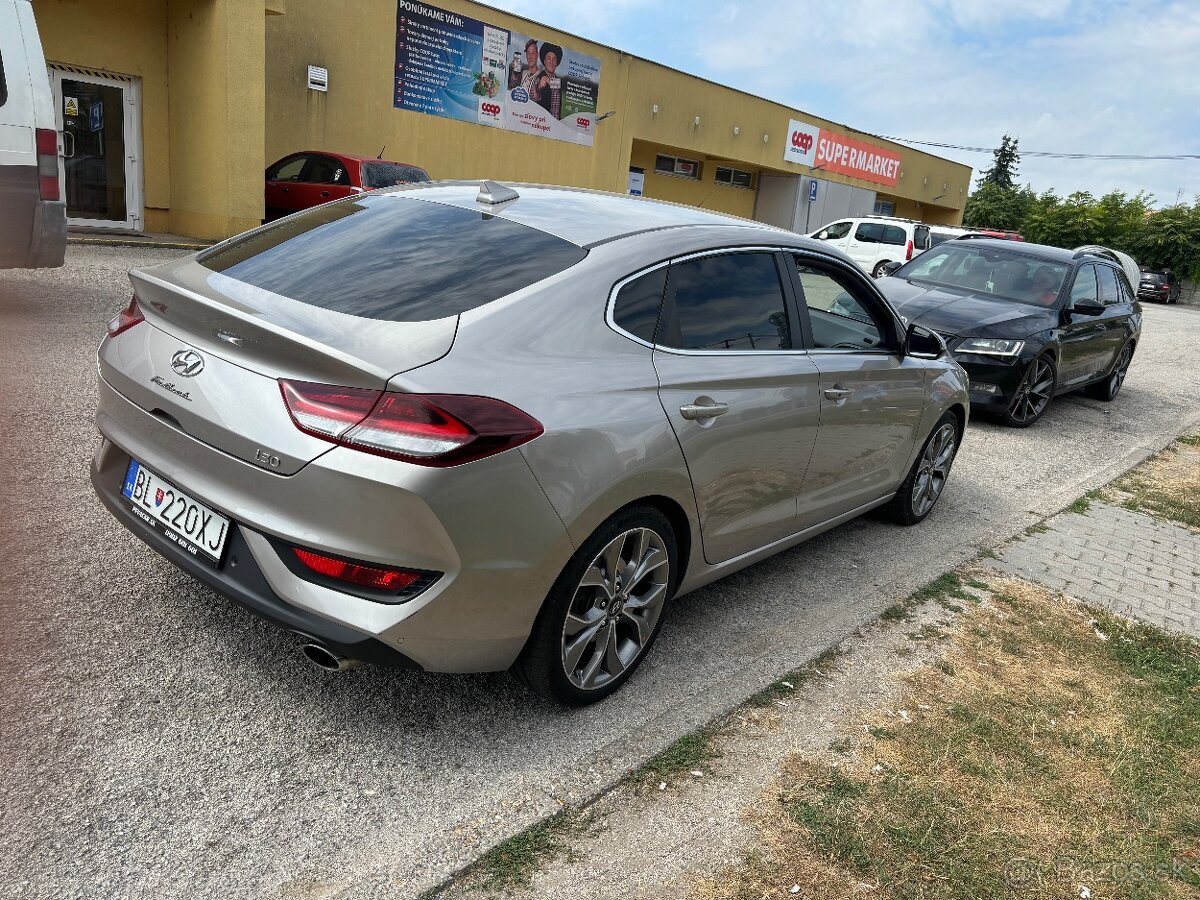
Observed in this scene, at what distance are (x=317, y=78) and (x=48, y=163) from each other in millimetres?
11207

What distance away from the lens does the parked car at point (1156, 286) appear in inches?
1567

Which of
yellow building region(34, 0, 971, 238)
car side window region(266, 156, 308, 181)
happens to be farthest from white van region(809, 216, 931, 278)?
car side window region(266, 156, 308, 181)

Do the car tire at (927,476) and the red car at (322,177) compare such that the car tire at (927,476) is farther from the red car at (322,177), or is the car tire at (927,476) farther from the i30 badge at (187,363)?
the red car at (322,177)

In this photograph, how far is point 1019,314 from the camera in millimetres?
8617

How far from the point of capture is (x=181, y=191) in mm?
14594

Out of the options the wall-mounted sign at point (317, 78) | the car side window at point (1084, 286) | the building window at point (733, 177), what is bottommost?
the car side window at point (1084, 286)

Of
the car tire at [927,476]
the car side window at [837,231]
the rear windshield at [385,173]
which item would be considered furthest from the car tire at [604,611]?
the car side window at [837,231]

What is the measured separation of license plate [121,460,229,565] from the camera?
8.55ft

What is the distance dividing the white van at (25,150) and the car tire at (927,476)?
6.44m

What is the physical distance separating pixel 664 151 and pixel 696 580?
86.2 feet

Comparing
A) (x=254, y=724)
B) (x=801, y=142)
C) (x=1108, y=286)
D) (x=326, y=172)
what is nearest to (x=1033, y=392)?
(x=1108, y=286)

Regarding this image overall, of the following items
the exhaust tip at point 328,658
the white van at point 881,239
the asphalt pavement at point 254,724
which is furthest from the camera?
the white van at point 881,239

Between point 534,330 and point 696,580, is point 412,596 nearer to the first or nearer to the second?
point 534,330

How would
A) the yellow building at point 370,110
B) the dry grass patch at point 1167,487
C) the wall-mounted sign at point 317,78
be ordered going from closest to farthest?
1. the dry grass patch at point 1167,487
2. the yellow building at point 370,110
3. the wall-mounted sign at point 317,78
